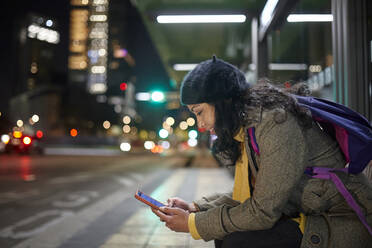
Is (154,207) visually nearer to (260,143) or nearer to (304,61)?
(260,143)

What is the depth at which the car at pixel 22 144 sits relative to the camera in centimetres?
2603

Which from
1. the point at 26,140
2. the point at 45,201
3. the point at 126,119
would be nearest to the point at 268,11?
the point at 45,201

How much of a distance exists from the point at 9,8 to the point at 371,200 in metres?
26.4

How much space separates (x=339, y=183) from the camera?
1457mm

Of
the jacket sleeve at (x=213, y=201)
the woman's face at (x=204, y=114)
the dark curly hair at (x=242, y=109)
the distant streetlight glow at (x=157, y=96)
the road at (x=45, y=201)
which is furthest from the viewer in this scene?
the distant streetlight glow at (x=157, y=96)

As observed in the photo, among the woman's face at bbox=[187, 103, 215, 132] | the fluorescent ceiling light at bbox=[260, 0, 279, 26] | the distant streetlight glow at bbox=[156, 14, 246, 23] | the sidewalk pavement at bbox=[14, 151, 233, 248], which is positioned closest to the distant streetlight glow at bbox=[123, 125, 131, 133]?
the distant streetlight glow at bbox=[156, 14, 246, 23]

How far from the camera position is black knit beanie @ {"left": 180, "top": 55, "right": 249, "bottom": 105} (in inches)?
62.0

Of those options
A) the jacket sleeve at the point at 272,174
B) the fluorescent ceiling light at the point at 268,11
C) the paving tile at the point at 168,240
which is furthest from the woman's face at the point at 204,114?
the fluorescent ceiling light at the point at 268,11

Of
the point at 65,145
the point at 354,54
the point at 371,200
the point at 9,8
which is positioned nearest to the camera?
the point at 371,200

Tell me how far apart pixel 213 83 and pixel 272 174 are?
0.48 meters

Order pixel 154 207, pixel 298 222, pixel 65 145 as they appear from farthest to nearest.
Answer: pixel 65 145 → pixel 154 207 → pixel 298 222

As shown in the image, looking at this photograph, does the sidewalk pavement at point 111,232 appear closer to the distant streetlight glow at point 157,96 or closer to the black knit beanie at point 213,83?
the black knit beanie at point 213,83

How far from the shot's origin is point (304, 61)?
29.0 ft

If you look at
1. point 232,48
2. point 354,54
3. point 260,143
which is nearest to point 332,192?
point 260,143
